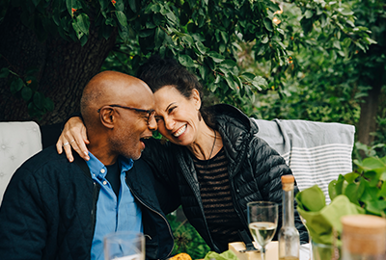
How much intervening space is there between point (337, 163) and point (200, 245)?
173cm

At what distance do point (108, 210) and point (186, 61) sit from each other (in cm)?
96

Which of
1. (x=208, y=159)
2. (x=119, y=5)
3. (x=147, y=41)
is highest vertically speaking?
(x=119, y=5)

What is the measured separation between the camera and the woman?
2.00 metres

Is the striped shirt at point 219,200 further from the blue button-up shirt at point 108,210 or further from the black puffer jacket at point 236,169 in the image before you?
the blue button-up shirt at point 108,210

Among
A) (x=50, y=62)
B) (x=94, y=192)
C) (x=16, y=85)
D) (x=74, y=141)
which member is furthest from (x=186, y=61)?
(x=50, y=62)

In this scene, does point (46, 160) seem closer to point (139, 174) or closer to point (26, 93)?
point (139, 174)

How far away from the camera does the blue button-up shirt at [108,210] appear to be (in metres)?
1.59

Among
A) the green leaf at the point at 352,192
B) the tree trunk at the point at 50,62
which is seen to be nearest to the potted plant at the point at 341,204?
the green leaf at the point at 352,192

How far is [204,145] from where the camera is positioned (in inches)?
85.7

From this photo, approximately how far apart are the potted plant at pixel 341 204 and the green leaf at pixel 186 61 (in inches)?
49.9

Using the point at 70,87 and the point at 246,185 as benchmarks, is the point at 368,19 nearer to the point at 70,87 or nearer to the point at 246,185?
the point at 246,185

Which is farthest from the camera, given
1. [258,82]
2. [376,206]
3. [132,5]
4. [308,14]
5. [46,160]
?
[308,14]

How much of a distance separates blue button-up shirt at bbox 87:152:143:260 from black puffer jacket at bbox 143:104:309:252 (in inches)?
16.3

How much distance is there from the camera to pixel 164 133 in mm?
2025
